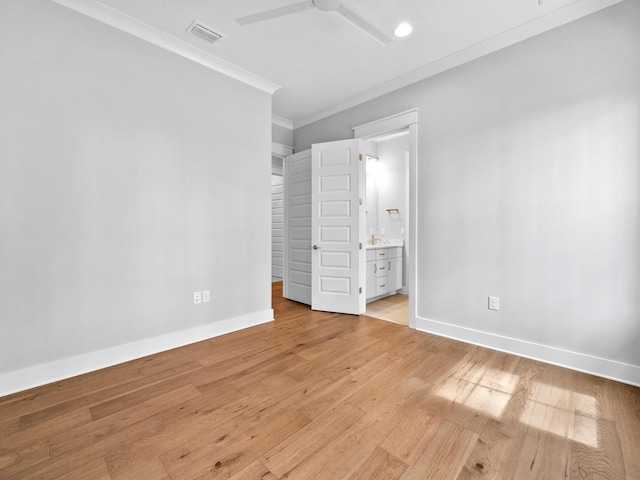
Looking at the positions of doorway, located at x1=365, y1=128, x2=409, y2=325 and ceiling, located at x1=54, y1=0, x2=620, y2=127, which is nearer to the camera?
ceiling, located at x1=54, y1=0, x2=620, y2=127

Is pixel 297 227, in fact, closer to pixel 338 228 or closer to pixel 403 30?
pixel 338 228

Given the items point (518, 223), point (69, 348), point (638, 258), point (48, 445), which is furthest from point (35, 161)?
point (638, 258)

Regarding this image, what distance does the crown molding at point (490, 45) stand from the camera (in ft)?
7.19

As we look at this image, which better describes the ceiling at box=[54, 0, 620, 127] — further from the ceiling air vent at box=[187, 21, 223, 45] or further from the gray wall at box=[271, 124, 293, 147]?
the gray wall at box=[271, 124, 293, 147]

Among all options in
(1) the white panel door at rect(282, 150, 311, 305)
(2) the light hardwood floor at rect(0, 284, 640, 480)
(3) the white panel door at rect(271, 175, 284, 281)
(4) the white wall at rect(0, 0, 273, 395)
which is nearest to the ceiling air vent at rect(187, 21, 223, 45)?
(4) the white wall at rect(0, 0, 273, 395)

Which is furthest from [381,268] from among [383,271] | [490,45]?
[490,45]

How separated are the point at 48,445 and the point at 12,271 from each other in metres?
1.23

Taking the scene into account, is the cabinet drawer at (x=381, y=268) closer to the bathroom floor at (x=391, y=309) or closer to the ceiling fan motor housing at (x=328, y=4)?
the bathroom floor at (x=391, y=309)

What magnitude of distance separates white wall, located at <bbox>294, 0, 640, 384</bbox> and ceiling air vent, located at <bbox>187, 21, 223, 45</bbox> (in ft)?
6.94

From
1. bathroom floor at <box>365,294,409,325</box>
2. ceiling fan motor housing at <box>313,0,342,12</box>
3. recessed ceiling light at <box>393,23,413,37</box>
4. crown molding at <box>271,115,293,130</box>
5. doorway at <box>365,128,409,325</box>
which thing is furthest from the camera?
doorway at <box>365,128,409,325</box>

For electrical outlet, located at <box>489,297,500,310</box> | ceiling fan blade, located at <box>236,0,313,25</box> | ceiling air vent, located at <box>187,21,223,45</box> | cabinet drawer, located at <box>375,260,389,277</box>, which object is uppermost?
ceiling air vent, located at <box>187,21,223,45</box>

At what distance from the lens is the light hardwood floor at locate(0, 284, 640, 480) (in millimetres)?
1324

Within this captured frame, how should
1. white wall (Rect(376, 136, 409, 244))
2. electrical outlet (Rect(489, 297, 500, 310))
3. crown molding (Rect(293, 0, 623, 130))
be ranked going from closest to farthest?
crown molding (Rect(293, 0, 623, 130))
electrical outlet (Rect(489, 297, 500, 310))
white wall (Rect(376, 136, 409, 244))

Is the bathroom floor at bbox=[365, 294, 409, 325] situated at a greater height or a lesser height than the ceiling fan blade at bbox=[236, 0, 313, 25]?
lesser
